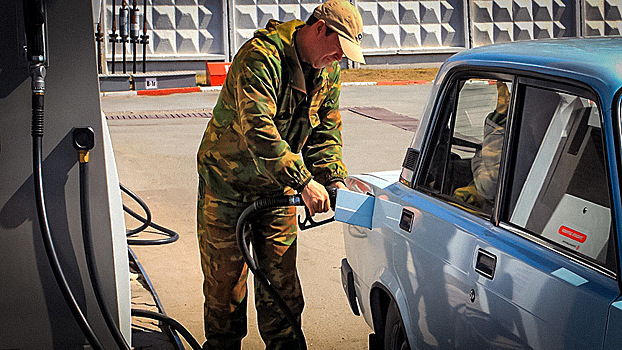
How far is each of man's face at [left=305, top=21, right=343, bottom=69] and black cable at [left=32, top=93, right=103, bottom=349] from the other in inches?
44.8

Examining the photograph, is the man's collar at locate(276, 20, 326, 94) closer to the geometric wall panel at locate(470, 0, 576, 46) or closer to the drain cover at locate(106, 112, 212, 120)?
the drain cover at locate(106, 112, 212, 120)

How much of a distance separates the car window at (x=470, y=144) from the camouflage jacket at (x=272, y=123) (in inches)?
21.3

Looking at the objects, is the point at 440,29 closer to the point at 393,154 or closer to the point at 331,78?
the point at 393,154

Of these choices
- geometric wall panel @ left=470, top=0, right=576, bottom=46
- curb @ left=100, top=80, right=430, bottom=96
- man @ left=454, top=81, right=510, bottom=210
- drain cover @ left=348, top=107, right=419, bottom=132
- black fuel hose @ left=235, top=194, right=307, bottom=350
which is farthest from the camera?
geometric wall panel @ left=470, top=0, right=576, bottom=46

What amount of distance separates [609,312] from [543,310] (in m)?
0.26

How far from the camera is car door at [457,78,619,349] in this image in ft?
7.19

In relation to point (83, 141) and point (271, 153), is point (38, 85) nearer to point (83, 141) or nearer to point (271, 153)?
point (83, 141)

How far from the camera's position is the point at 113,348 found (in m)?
3.33

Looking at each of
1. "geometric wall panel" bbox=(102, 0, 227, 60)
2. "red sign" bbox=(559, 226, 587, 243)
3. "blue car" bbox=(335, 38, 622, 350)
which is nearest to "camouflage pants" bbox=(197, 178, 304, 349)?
"blue car" bbox=(335, 38, 622, 350)

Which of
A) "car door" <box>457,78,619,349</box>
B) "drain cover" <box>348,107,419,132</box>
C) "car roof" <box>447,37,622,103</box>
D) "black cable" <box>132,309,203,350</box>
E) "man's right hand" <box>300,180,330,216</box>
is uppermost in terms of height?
"car roof" <box>447,37,622,103</box>

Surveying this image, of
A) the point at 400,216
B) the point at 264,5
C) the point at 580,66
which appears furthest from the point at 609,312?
the point at 264,5

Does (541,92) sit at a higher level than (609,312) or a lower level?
higher

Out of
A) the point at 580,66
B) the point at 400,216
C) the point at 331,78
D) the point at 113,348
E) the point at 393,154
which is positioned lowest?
the point at 393,154

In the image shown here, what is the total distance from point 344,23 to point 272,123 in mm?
501
